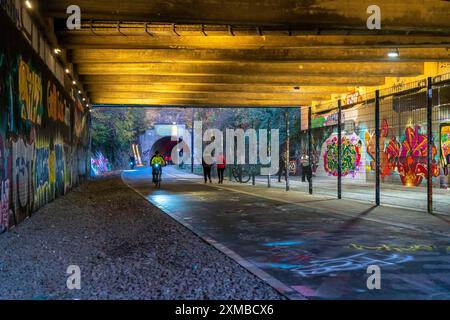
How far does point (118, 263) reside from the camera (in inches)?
256

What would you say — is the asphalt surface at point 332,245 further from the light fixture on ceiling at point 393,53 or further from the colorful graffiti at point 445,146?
the colorful graffiti at point 445,146

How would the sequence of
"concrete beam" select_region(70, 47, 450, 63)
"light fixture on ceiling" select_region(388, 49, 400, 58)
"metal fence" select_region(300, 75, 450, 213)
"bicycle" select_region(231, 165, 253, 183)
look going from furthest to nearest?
"bicycle" select_region(231, 165, 253, 183) < "light fixture on ceiling" select_region(388, 49, 400, 58) < "concrete beam" select_region(70, 47, 450, 63) < "metal fence" select_region(300, 75, 450, 213)

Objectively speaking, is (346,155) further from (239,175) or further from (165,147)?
(165,147)

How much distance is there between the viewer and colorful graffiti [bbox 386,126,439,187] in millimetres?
20748

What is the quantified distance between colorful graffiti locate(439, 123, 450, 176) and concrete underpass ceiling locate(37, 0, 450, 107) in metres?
3.08

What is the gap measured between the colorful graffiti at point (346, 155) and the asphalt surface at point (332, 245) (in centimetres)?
1306

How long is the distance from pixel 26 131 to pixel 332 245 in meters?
7.04

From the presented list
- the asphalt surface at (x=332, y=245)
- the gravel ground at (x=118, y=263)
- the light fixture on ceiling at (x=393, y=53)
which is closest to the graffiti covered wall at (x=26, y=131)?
the gravel ground at (x=118, y=263)

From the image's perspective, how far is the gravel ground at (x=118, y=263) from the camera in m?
5.12

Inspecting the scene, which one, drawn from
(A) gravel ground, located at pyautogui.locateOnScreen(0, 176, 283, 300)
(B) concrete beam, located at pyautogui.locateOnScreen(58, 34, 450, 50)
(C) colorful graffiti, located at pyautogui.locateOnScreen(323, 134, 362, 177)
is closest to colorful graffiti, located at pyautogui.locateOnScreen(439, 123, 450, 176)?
(B) concrete beam, located at pyautogui.locateOnScreen(58, 34, 450, 50)

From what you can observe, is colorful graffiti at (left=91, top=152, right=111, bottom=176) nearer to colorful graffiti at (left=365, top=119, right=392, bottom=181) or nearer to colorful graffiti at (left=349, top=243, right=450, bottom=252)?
colorful graffiti at (left=365, top=119, right=392, bottom=181)

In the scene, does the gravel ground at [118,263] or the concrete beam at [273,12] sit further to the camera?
the concrete beam at [273,12]

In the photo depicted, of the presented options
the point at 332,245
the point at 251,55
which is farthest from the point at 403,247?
the point at 251,55
